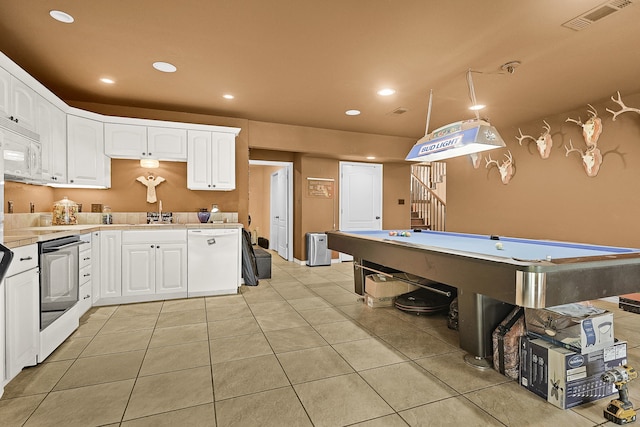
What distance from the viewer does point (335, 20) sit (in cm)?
250

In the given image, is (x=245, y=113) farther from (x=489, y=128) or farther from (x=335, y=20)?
(x=489, y=128)

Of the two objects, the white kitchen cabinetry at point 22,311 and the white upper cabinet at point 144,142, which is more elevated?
the white upper cabinet at point 144,142

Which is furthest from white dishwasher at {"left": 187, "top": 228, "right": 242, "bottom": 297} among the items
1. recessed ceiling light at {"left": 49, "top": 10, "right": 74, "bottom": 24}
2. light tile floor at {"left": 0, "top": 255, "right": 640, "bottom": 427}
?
recessed ceiling light at {"left": 49, "top": 10, "right": 74, "bottom": 24}

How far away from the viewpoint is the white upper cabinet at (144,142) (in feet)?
13.7

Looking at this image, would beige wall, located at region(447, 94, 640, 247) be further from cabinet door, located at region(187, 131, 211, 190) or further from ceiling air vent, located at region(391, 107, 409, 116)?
cabinet door, located at region(187, 131, 211, 190)

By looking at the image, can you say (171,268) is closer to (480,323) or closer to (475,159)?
(480,323)

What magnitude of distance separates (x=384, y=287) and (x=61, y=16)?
3.73 metres

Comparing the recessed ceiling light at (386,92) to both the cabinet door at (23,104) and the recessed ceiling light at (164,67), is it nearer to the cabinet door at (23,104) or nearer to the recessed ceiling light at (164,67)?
the recessed ceiling light at (164,67)

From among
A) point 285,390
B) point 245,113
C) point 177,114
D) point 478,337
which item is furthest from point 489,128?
point 177,114

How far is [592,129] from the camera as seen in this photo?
4.31 meters

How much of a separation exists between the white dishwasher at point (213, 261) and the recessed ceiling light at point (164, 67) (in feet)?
6.05

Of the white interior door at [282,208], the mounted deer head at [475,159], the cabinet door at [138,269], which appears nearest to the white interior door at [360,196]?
the white interior door at [282,208]

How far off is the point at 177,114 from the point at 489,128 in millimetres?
4122

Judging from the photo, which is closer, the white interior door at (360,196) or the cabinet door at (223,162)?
the cabinet door at (223,162)
